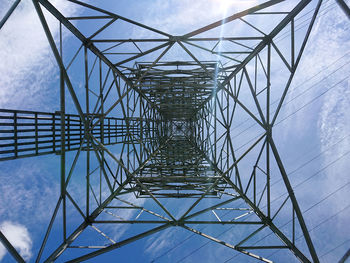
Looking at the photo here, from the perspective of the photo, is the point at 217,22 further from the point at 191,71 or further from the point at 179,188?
the point at 179,188

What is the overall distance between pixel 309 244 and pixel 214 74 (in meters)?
6.97

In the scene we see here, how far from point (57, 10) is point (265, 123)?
6734 mm

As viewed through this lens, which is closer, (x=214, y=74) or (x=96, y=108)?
(x=96, y=108)

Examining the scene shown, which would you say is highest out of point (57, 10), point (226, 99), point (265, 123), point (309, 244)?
point (57, 10)

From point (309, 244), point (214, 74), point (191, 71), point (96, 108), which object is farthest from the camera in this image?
point (191, 71)

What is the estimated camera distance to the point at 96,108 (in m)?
6.79

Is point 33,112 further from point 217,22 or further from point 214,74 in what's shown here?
point 214,74

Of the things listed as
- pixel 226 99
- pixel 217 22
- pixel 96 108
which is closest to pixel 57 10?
pixel 96 108

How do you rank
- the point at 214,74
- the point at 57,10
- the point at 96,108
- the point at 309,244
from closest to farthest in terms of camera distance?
the point at 309,244
the point at 57,10
the point at 96,108
the point at 214,74

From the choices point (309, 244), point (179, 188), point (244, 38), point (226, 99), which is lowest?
point (309, 244)

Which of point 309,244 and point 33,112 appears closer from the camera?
point 309,244

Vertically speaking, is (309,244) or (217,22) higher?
(217,22)

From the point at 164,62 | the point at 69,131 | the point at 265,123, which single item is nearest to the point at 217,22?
the point at 265,123

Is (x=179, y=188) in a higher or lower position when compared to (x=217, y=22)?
lower
